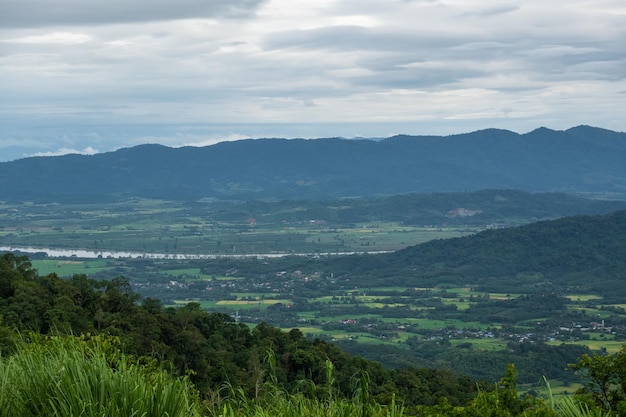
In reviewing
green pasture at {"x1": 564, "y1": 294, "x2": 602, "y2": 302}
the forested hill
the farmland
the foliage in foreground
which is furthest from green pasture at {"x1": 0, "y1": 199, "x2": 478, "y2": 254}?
the foliage in foreground

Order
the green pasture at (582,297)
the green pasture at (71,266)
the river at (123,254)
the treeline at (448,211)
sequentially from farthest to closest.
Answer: the treeline at (448,211) < the river at (123,254) < the green pasture at (71,266) < the green pasture at (582,297)

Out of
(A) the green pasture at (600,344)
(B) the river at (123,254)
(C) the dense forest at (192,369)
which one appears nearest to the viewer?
(C) the dense forest at (192,369)

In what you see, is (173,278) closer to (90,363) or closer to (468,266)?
(468,266)

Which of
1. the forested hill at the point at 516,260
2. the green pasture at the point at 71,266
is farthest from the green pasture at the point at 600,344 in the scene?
the green pasture at the point at 71,266

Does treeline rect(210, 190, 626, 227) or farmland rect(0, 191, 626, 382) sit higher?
treeline rect(210, 190, 626, 227)

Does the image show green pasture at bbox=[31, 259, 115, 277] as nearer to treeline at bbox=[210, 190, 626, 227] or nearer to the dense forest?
the dense forest

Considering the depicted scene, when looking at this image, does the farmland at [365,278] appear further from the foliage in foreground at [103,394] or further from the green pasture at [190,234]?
the foliage in foreground at [103,394]

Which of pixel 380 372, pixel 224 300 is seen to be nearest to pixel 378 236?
pixel 224 300

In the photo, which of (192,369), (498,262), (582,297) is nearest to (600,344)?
(582,297)
